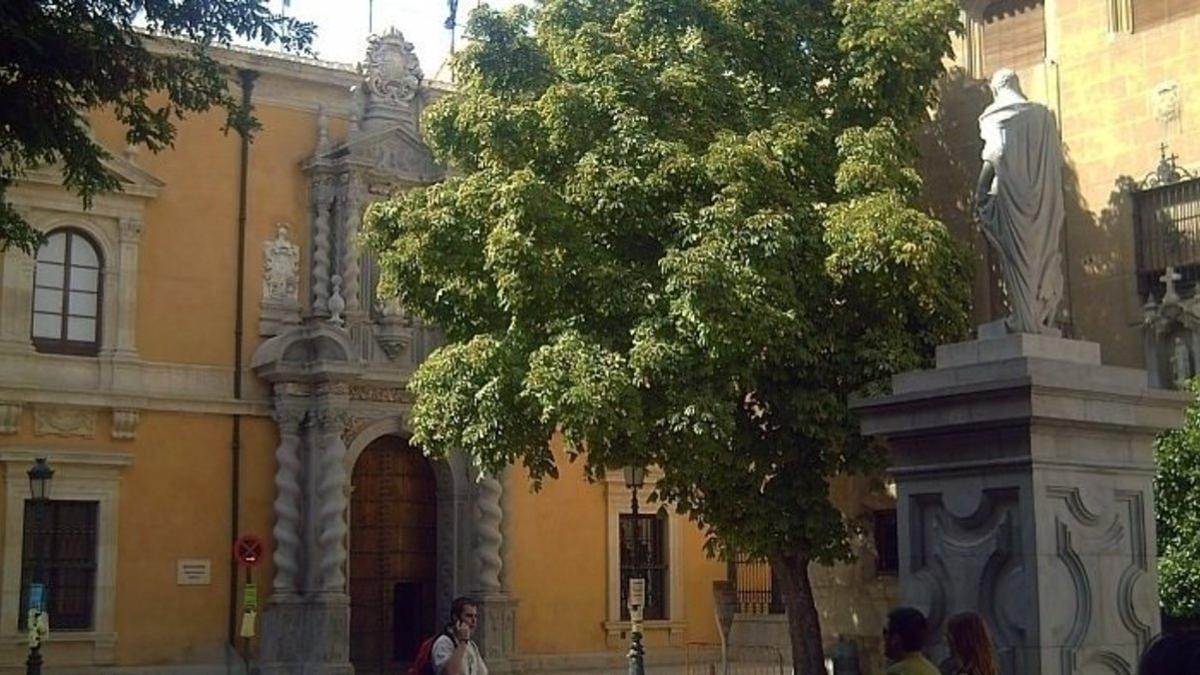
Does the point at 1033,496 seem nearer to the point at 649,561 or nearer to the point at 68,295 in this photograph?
the point at 68,295

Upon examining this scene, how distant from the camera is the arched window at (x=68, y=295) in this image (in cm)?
2552

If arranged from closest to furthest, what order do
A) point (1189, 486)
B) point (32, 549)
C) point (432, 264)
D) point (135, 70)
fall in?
1. point (135, 70)
2. point (1189, 486)
3. point (432, 264)
4. point (32, 549)

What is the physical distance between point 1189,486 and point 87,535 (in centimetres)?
1705

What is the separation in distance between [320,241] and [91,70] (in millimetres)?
14916

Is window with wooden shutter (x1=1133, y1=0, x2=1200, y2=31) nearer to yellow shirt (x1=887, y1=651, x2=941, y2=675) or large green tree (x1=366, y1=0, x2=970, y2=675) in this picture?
large green tree (x1=366, y1=0, x2=970, y2=675)

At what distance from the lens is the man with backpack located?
35.5ft

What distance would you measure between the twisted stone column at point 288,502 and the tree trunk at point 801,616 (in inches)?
433

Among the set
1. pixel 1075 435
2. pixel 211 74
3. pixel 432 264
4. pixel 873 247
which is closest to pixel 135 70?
pixel 211 74

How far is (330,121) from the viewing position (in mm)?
28672

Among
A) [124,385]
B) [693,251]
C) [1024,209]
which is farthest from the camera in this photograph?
[124,385]

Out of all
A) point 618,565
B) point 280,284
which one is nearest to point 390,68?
point 280,284

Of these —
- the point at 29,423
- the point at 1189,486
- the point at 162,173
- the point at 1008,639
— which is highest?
the point at 162,173

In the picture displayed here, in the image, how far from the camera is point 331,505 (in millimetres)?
26828

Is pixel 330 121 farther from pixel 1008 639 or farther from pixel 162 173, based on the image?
A: pixel 1008 639
